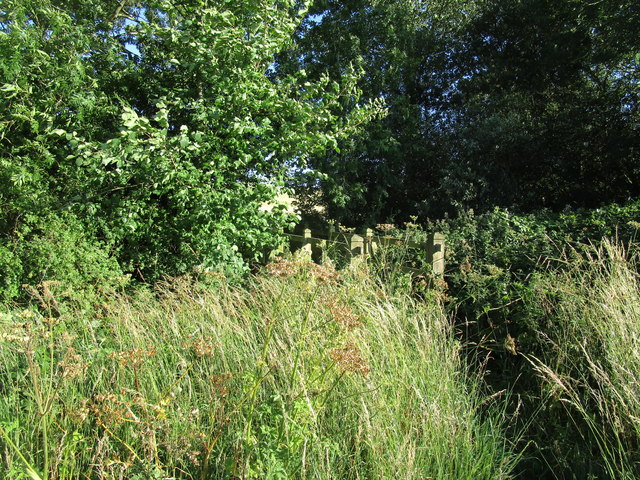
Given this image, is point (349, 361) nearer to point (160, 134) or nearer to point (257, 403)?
point (257, 403)

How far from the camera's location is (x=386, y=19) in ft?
34.2

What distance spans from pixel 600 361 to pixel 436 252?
1.89 metres

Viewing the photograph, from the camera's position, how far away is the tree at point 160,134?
4.51 meters

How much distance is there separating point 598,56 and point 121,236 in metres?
9.98

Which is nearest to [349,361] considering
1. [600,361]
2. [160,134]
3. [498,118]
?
[600,361]

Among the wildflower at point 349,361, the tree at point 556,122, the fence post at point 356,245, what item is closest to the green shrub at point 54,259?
the fence post at point 356,245

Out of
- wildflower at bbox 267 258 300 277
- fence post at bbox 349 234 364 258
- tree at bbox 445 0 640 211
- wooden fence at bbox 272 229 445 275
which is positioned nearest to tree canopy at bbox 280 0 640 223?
tree at bbox 445 0 640 211

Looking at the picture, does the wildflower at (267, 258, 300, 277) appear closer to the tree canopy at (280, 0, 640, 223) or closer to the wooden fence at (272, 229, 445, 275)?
the wooden fence at (272, 229, 445, 275)

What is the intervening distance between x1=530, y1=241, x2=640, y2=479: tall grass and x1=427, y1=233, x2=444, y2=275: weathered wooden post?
3.48 feet

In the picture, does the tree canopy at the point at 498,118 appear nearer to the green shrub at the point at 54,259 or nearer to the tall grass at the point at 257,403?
the green shrub at the point at 54,259

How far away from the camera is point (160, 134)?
428cm

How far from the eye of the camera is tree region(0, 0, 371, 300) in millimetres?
4508

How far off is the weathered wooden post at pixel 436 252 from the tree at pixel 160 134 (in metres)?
1.73

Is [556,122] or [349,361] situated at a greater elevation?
[556,122]
